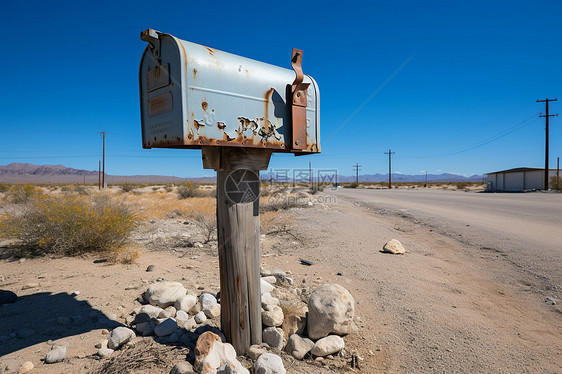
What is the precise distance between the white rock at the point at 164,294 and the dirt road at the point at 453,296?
184cm

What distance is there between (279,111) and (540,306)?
12.1ft

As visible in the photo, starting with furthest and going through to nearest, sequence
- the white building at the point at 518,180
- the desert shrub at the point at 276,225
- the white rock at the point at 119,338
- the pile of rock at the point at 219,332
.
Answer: the white building at the point at 518,180, the desert shrub at the point at 276,225, the white rock at the point at 119,338, the pile of rock at the point at 219,332

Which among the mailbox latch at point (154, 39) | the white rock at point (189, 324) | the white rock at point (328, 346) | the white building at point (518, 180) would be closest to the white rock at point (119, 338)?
the white rock at point (189, 324)

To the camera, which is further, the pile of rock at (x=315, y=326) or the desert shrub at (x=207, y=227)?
the desert shrub at (x=207, y=227)

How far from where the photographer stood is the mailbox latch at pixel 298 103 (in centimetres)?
212

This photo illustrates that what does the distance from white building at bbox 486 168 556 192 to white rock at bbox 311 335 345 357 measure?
35726 millimetres

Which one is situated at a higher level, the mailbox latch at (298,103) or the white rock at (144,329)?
the mailbox latch at (298,103)

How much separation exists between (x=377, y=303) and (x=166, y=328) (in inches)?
89.6

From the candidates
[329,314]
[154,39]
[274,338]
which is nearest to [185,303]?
[274,338]

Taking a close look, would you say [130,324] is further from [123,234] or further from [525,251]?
[525,251]

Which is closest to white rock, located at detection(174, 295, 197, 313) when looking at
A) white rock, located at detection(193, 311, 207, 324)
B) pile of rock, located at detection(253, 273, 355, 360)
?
white rock, located at detection(193, 311, 207, 324)

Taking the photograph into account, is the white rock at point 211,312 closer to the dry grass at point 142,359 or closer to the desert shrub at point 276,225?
the dry grass at point 142,359

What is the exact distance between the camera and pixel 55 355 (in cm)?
220

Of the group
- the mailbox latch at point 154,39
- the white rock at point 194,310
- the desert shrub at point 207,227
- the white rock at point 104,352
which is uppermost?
the mailbox latch at point 154,39
